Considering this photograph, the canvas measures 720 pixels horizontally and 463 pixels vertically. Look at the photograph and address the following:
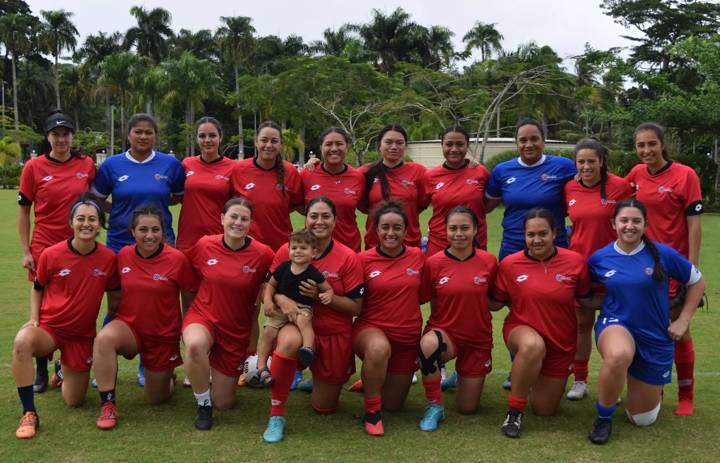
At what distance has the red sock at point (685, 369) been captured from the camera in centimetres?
480

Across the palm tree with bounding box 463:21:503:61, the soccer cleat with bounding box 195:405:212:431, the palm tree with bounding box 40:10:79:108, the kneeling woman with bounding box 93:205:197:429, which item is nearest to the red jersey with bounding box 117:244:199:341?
the kneeling woman with bounding box 93:205:197:429

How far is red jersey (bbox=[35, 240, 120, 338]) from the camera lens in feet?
15.2

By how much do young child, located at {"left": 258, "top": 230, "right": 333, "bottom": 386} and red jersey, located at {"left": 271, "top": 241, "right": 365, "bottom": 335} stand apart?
0.32ft

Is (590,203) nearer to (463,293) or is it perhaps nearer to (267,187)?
(463,293)

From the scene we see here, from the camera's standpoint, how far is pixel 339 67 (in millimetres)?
30391

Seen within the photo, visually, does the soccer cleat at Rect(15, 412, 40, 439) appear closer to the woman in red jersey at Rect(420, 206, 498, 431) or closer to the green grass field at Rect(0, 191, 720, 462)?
the green grass field at Rect(0, 191, 720, 462)

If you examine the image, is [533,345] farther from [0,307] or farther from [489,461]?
[0,307]

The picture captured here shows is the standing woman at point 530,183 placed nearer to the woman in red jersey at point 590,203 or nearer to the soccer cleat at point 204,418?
the woman in red jersey at point 590,203

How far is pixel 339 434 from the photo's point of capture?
14.2ft

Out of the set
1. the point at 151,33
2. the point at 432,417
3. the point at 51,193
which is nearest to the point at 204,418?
the point at 432,417

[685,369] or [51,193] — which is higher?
[51,193]

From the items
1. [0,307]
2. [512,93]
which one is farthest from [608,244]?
[512,93]

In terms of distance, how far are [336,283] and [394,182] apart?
51.1 inches

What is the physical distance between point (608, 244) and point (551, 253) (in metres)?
0.54
